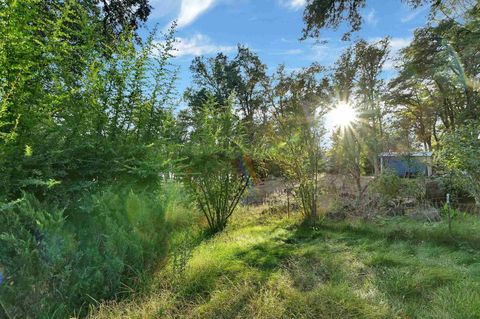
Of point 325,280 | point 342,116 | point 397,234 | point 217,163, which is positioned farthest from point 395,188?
point 325,280

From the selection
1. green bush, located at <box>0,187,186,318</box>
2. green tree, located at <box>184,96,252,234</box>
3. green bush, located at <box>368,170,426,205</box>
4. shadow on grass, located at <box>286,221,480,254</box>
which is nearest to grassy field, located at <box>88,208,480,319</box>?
shadow on grass, located at <box>286,221,480,254</box>

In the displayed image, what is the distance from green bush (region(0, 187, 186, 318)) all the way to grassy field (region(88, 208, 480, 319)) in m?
0.21

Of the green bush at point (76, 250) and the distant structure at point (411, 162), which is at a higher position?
the distant structure at point (411, 162)

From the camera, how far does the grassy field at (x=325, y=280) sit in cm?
201

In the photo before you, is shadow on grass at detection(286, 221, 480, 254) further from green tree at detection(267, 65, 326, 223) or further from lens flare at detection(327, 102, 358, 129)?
lens flare at detection(327, 102, 358, 129)

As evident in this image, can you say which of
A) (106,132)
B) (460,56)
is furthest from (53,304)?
(460,56)

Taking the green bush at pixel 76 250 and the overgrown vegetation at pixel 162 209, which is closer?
the green bush at pixel 76 250

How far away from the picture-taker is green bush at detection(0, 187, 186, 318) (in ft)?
6.14

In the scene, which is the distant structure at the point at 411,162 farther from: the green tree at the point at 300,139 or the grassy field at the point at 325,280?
the grassy field at the point at 325,280

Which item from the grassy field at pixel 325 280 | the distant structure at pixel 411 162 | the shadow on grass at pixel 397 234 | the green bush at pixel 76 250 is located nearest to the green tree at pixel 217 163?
the grassy field at pixel 325 280

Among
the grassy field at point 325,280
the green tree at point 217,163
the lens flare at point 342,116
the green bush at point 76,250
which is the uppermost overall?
the lens flare at point 342,116

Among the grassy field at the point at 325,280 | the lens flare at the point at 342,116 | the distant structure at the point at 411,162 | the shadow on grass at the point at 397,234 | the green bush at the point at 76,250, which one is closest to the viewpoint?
the green bush at the point at 76,250

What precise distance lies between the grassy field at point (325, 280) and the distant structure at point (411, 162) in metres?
2.56

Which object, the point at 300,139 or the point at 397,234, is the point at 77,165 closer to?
the point at 300,139
